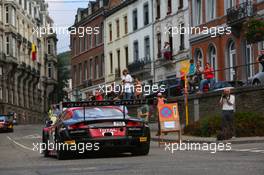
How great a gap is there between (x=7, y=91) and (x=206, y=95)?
5524 cm

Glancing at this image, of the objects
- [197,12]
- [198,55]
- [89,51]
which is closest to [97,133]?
[198,55]

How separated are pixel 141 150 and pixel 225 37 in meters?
29.3

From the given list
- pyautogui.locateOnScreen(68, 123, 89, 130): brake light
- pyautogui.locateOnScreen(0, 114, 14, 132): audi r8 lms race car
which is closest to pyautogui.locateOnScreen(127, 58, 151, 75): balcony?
pyautogui.locateOnScreen(0, 114, 14, 132): audi r8 lms race car

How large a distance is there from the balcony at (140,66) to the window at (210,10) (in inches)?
547

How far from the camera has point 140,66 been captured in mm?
63781

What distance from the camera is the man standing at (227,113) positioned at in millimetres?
24377

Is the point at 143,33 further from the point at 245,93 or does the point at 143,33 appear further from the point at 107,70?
the point at 245,93

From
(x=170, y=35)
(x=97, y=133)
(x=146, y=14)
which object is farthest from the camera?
(x=146, y=14)

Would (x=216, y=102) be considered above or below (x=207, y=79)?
below

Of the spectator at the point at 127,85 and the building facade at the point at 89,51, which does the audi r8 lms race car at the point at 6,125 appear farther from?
the building facade at the point at 89,51

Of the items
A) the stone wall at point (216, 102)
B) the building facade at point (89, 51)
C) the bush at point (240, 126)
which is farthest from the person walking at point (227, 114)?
the building facade at point (89, 51)

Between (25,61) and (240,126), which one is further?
(25,61)

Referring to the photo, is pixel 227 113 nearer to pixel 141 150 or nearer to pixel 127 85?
pixel 141 150

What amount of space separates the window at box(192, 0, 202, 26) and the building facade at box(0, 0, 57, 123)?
1491 inches
